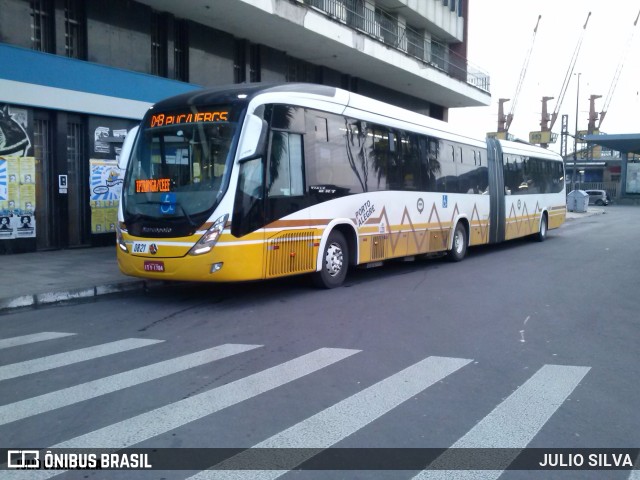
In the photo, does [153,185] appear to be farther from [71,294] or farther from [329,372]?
[329,372]

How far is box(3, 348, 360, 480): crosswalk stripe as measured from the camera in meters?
4.34

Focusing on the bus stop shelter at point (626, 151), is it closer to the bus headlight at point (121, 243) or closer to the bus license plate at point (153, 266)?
the bus headlight at point (121, 243)

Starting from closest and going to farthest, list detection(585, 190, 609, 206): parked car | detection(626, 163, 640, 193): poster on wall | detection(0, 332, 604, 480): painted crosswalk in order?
detection(0, 332, 604, 480): painted crosswalk, detection(585, 190, 609, 206): parked car, detection(626, 163, 640, 193): poster on wall

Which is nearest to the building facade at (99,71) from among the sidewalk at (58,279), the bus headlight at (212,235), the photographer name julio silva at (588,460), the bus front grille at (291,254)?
the sidewalk at (58,279)

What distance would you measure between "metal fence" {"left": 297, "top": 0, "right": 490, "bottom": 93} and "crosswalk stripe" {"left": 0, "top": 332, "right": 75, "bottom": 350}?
13665 millimetres

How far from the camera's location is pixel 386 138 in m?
13.0

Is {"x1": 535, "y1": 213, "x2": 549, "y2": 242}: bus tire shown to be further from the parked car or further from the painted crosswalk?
the parked car

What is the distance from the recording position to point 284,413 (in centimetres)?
495

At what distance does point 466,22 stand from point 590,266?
22784 millimetres

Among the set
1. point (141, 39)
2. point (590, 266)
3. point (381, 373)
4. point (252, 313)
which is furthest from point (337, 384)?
point (141, 39)

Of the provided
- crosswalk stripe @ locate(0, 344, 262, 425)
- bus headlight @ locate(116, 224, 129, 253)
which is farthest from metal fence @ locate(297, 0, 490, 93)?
crosswalk stripe @ locate(0, 344, 262, 425)

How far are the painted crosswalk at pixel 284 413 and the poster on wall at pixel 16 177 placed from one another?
8532mm

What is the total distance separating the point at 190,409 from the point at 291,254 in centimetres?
532

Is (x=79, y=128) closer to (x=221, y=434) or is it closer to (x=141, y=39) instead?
(x=141, y=39)
